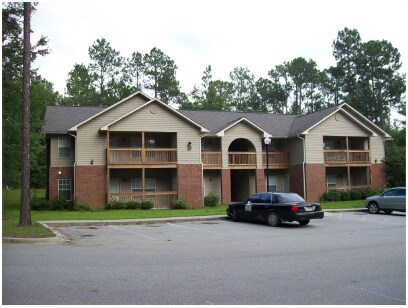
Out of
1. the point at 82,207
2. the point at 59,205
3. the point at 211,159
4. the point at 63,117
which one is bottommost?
the point at 82,207

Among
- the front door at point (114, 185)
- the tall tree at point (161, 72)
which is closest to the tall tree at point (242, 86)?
the tall tree at point (161, 72)

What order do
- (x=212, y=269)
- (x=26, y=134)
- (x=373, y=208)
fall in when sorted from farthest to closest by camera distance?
1. (x=373, y=208)
2. (x=26, y=134)
3. (x=212, y=269)

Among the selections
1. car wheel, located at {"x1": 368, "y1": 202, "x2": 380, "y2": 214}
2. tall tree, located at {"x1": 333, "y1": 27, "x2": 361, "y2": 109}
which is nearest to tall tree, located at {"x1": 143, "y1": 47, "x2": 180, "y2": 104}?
tall tree, located at {"x1": 333, "y1": 27, "x2": 361, "y2": 109}

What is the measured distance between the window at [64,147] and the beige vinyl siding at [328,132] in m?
17.4

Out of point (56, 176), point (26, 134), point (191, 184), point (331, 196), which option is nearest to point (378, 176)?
point (331, 196)

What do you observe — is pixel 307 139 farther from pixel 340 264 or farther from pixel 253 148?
pixel 340 264

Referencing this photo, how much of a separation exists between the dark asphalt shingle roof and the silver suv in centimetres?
1011

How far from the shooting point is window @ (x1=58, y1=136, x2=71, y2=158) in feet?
98.3

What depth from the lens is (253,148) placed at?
3356 centimetres

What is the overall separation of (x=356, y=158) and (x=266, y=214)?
1882 centimetres

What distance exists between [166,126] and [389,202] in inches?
579

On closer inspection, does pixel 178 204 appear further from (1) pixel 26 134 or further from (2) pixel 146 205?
(1) pixel 26 134

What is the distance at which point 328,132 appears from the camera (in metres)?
34.1

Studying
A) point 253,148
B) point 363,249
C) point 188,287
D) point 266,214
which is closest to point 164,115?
point 253,148
